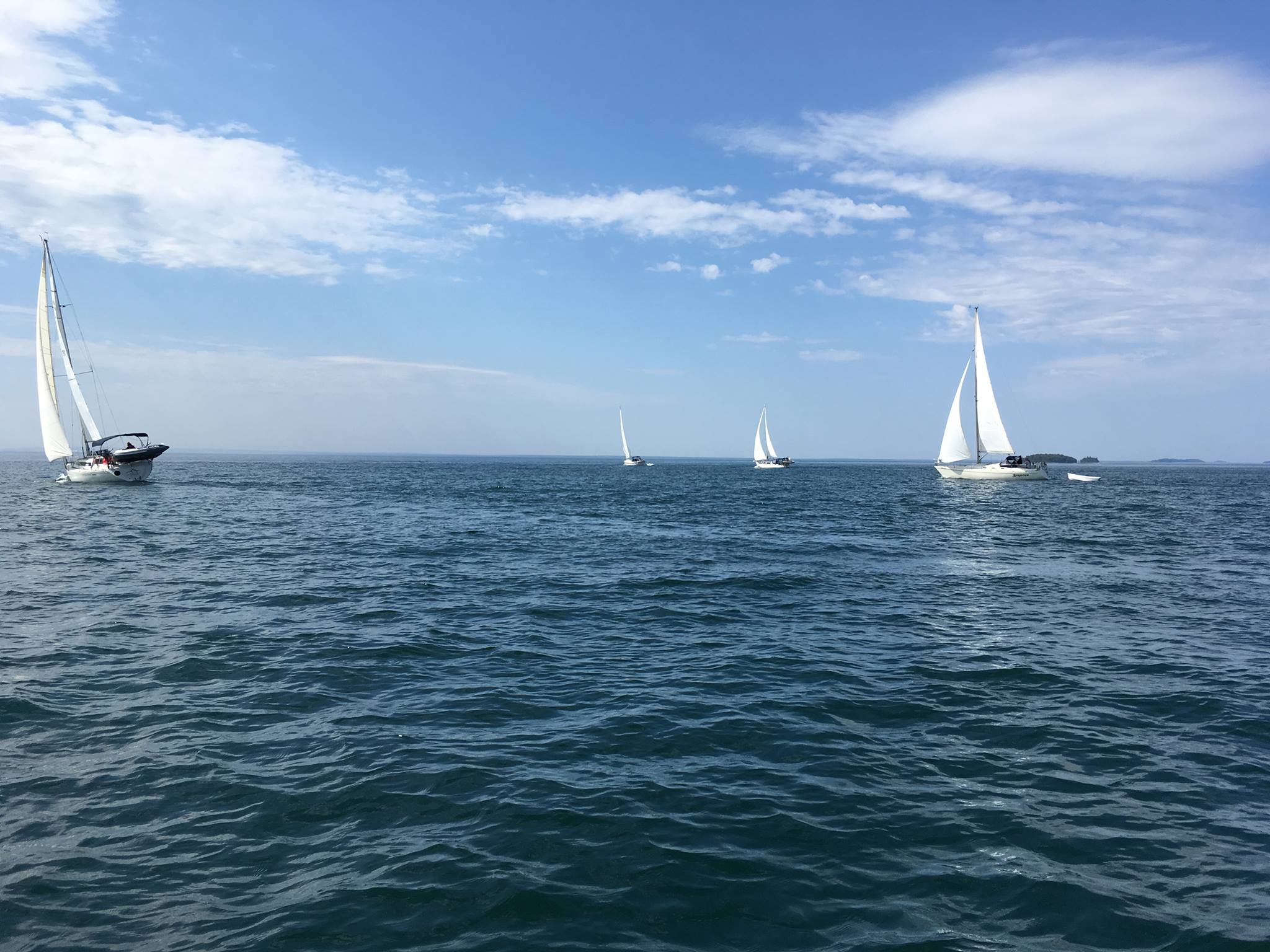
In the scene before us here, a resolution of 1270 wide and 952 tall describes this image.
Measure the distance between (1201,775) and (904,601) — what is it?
44.0ft

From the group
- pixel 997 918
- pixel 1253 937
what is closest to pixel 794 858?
pixel 997 918

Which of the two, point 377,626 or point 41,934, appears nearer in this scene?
point 41,934

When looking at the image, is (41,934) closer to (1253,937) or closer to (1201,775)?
(1253,937)

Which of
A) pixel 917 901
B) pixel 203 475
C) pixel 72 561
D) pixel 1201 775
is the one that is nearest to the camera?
pixel 917 901

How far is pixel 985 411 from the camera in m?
101

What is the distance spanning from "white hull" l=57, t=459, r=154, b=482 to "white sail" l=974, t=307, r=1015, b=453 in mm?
105038

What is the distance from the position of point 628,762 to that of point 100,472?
84644 millimetres

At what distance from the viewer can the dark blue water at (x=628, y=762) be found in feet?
25.5

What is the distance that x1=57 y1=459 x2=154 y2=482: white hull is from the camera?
74.9 meters

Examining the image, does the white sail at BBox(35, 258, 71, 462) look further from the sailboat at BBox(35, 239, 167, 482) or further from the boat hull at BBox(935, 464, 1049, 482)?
the boat hull at BBox(935, 464, 1049, 482)

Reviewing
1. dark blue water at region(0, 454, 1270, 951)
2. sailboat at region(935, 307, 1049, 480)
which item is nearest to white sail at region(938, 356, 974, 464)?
sailboat at region(935, 307, 1049, 480)

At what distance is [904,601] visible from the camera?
24.7 m

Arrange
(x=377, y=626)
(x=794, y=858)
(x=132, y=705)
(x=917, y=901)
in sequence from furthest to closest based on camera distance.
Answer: (x=377, y=626) → (x=132, y=705) → (x=794, y=858) → (x=917, y=901)

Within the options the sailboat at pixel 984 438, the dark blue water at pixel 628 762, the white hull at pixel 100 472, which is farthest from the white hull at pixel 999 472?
the white hull at pixel 100 472
